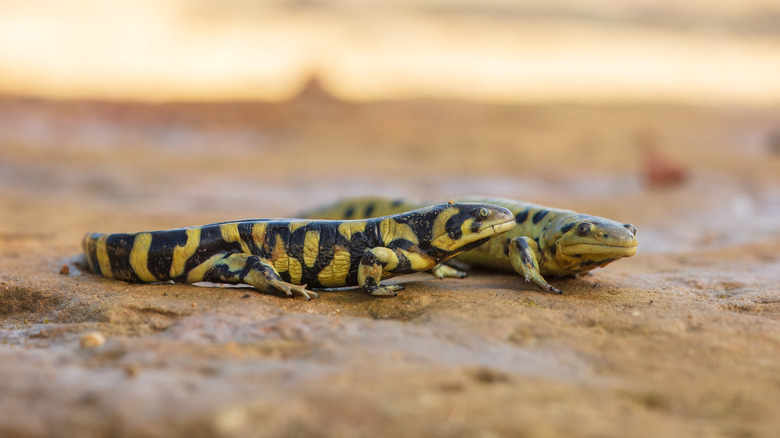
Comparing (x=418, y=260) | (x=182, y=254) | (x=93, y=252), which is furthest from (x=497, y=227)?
(x=93, y=252)

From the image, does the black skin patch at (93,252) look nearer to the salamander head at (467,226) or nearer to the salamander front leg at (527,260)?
the salamander head at (467,226)

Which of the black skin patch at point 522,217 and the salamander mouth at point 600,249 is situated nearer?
the salamander mouth at point 600,249

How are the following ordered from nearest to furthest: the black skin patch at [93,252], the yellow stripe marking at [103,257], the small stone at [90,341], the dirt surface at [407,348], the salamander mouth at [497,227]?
the dirt surface at [407,348]
the small stone at [90,341]
the salamander mouth at [497,227]
the yellow stripe marking at [103,257]
the black skin patch at [93,252]

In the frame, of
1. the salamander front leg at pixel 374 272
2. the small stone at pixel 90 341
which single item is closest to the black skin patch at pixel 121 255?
the small stone at pixel 90 341

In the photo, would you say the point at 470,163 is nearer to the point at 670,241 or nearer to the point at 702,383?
the point at 670,241

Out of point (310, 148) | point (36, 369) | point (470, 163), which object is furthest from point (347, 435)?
point (310, 148)

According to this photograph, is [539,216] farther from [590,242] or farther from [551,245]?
[590,242]

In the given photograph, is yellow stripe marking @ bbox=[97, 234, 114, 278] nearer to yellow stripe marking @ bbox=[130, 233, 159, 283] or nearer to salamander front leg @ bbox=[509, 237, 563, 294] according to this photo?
yellow stripe marking @ bbox=[130, 233, 159, 283]
